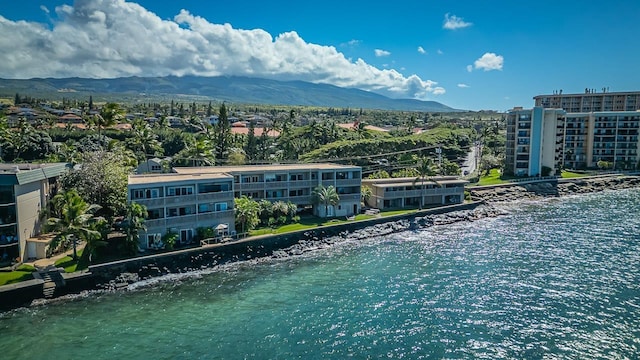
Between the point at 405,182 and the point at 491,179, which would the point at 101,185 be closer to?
the point at 405,182

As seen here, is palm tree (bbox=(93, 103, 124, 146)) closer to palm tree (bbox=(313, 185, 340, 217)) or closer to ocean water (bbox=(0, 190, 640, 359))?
palm tree (bbox=(313, 185, 340, 217))

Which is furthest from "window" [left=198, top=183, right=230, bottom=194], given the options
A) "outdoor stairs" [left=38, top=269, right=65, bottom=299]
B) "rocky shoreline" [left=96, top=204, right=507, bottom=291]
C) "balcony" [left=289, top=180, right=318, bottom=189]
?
"outdoor stairs" [left=38, top=269, right=65, bottom=299]

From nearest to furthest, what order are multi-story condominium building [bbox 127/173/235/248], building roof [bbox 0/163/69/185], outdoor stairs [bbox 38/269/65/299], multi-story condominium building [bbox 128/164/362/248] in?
outdoor stairs [bbox 38/269/65/299] → building roof [bbox 0/163/69/185] → multi-story condominium building [bbox 127/173/235/248] → multi-story condominium building [bbox 128/164/362/248]

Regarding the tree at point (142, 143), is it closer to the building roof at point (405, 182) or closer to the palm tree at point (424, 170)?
the building roof at point (405, 182)

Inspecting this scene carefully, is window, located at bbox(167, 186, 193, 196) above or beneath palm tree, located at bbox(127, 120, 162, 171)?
beneath

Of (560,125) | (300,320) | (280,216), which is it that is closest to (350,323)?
(300,320)

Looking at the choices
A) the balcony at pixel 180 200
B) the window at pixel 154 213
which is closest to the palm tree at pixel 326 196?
the balcony at pixel 180 200

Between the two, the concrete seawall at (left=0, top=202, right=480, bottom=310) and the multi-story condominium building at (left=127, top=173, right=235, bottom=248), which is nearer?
the concrete seawall at (left=0, top=202, right=480, bottom=310)
